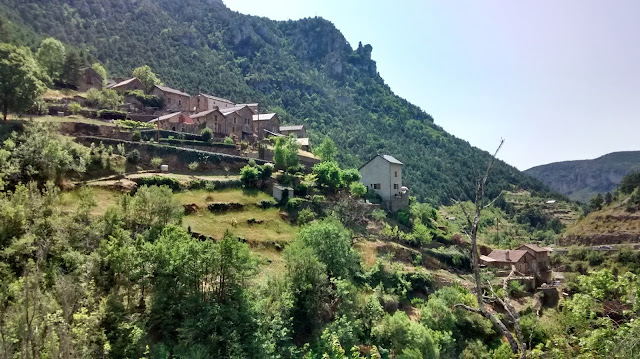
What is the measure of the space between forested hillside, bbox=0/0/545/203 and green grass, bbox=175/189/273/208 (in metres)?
48.1

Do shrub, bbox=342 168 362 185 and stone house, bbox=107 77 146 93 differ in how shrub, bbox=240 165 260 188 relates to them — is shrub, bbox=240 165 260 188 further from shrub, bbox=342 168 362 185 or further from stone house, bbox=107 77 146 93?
stone house, bbox=107 77 146 93

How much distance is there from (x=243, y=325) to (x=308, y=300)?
6047 mm

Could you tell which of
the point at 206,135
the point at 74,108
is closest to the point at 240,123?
the point at 206,135

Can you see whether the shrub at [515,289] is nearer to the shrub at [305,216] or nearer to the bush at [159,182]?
the shrub at [305,216]

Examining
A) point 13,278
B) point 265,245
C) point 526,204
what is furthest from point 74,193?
point 526,204

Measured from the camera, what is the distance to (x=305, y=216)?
41531mm

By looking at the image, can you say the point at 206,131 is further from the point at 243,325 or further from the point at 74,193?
the point at 243,325

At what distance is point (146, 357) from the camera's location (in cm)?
1995

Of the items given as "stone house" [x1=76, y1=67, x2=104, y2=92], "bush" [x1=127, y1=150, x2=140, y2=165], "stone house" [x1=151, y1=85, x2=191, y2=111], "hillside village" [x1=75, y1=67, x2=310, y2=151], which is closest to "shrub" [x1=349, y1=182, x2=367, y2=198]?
"hillside village" [x1=75, y1=67, x2=310, y2=151]

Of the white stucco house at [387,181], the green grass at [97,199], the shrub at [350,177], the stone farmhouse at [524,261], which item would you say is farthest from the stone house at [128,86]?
the stone farmhouse at [524,261]

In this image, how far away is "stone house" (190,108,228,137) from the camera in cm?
5636

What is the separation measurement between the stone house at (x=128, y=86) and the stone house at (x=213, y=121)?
16.1 m

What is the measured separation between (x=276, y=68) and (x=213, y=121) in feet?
340

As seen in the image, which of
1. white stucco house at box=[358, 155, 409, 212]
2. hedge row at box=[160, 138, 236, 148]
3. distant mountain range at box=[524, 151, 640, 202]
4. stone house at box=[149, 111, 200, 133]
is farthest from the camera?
distant mountain range at box=[524, 151, 640, 202]
